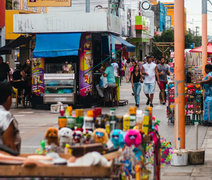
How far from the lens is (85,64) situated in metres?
15.9

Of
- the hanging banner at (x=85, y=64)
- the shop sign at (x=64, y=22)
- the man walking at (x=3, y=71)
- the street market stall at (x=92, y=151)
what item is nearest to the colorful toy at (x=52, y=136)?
the street market stall at (x=92, y=151)

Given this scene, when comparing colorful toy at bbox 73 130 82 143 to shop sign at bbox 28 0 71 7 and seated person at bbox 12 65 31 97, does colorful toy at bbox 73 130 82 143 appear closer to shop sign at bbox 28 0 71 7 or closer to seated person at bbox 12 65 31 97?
seated person at bbox 12 65 31 97

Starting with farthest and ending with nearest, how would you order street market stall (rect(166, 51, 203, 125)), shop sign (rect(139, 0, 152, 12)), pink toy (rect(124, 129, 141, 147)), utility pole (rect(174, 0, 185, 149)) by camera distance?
shop sign (rect(139, 0, 152, 12)) < street market stall (rect(166, 51, 203, 125)) < utility pole (rect(174, 0, 185, 149)) < pink toy (rect(124, 129, 141, 147))

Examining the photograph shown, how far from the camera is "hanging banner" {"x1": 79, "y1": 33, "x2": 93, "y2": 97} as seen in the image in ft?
52.1

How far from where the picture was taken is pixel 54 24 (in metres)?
15.7

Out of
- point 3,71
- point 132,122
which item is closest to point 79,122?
point 132,122

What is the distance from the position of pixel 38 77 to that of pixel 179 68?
31.4 feet

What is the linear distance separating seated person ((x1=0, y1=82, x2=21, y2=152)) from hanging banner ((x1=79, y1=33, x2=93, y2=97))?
11.8m

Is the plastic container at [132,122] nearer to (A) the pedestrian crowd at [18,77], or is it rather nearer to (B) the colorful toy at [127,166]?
(B) the colorful toy at [127,166]

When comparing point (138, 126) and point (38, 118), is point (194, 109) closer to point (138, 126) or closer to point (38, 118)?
point (38, 118)

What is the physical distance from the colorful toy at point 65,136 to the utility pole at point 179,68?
11.4 ft

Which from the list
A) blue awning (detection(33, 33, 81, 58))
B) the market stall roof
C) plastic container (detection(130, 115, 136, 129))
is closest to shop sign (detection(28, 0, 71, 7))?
the market stall roof

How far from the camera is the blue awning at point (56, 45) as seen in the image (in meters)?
15.1

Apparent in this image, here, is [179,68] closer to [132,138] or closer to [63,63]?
[132,138]
